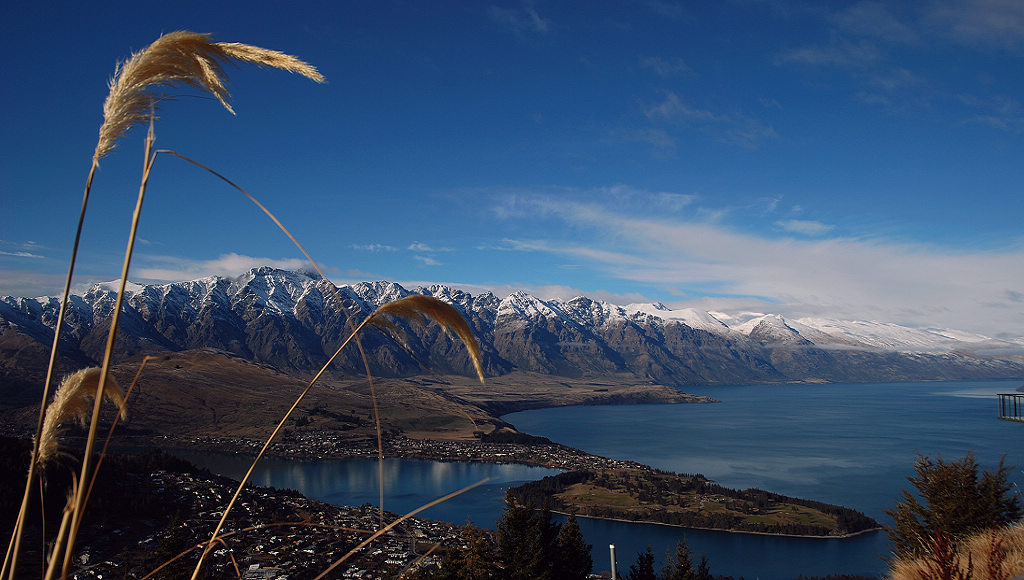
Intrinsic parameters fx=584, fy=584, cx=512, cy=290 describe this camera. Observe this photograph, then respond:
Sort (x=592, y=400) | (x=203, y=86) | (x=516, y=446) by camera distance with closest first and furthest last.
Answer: (x=203, y=86) < (x=516, y=446) < (x=592, y=400)

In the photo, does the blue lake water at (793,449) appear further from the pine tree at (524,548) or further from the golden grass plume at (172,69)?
the pine tree at (524,548)

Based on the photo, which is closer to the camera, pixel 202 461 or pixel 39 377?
pixel 202 461

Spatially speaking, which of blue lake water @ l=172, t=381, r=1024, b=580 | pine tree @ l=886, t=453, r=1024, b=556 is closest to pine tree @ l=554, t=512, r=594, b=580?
blue lake water @ l=172, t=381, r=1024, b=580

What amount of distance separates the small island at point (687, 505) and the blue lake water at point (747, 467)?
1223 millimetres

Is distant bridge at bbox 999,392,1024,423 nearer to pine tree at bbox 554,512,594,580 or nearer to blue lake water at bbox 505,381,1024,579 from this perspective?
blue lake water at bbox 505,381,1024,579

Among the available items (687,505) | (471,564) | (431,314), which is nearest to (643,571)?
(471,564)

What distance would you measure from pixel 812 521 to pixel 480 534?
40.9 meters

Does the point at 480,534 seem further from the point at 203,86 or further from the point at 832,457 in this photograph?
the point at 832,457

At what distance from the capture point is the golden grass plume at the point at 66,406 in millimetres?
1854

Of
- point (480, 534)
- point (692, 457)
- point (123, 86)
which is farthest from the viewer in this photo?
point (692, 457)

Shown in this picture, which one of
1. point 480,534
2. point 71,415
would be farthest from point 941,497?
point 71,415

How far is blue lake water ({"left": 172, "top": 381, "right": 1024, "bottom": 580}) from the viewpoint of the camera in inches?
1646

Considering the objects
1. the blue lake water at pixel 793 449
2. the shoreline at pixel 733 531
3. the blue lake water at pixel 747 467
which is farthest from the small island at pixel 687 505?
the blue lake water at pixel 793 449

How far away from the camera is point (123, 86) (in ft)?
5.37
